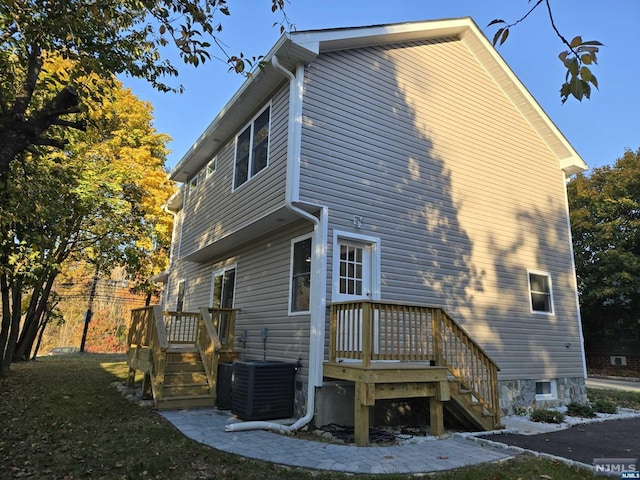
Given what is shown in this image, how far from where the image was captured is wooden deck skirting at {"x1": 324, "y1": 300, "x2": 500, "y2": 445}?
228 inches

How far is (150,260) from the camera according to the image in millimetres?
18188

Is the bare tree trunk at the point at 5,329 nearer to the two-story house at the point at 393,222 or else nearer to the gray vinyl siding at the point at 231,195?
the gray vinyl siding at the point at 231,195

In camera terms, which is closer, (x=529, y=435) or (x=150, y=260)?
(x=529, y=435)

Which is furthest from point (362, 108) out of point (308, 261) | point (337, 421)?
point (337, 421)

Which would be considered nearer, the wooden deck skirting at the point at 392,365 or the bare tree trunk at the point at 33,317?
the wooden deck skirting at the point at 392,365

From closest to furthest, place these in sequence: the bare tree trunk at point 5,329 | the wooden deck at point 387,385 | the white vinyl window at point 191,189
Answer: the wooden deck at point 387,385
the bare tree trunk at point 5,329
the white vinyl window at point 191,189

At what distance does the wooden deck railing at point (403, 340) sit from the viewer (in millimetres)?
5945

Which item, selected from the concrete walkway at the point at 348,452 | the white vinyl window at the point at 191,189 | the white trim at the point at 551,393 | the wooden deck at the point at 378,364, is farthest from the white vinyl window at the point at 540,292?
the white vinyl window at the point at 191,189

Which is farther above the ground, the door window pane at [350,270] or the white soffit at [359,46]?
the white soffit at [359,46]

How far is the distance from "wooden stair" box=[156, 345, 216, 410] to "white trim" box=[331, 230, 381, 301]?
3.23m

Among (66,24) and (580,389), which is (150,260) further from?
(580,389)

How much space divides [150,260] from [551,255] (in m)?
15.2

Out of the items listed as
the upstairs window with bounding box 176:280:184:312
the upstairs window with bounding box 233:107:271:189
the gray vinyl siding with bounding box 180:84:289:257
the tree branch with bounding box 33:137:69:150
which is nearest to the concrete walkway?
the gray vinyl siding with bounding box 180:84:289:257

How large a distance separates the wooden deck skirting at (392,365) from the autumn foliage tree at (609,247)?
16.3m
